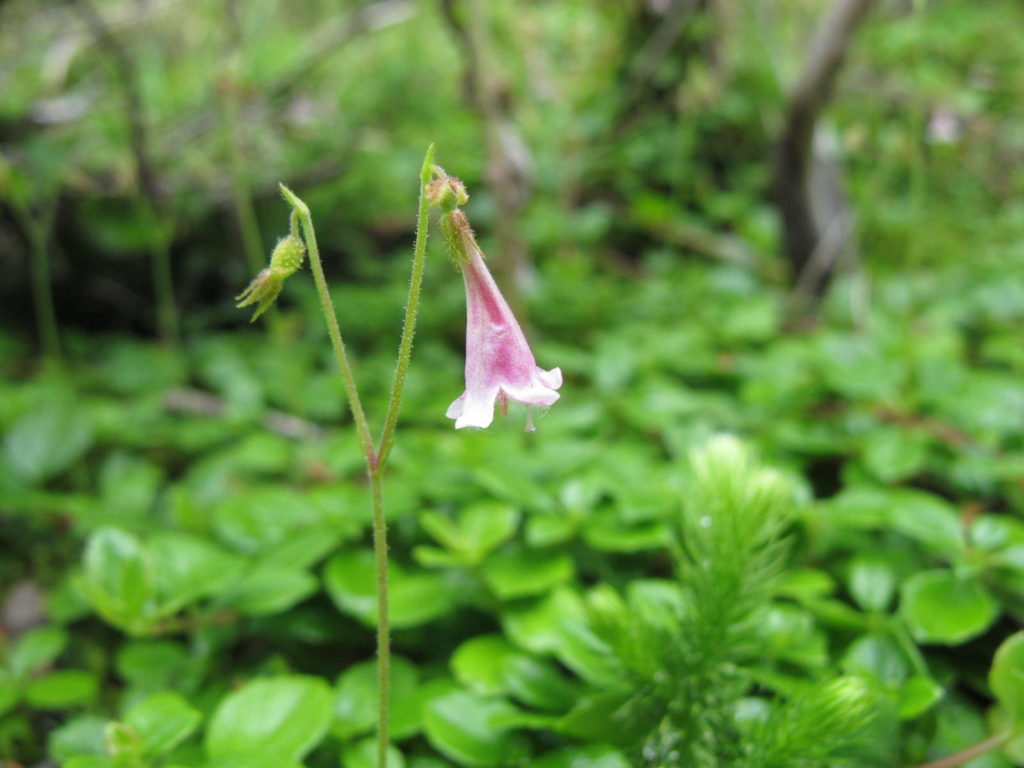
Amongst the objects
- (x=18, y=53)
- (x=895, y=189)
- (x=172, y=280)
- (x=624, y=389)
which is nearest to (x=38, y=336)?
(x=172, y=280)

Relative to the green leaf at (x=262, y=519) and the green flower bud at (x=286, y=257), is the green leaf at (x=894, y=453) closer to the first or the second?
the green leaf at (x=262, y=519)

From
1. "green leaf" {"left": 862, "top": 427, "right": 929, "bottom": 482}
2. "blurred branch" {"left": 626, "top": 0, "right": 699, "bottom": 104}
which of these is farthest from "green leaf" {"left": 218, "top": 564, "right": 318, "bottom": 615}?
"blurred branch" {"left": 626, "top": 0, "right": 699, "bottom": 104}

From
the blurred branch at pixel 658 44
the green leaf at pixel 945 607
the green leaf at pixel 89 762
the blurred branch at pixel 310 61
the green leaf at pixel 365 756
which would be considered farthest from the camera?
the blurred branch at pixel 658 44

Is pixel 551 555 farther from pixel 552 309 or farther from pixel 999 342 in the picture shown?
pixel 999 342

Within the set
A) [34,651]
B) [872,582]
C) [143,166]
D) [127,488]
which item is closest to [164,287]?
[143,166]

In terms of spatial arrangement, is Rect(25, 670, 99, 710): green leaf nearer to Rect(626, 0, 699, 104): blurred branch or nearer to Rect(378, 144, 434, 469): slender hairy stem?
Rect(378, 144, 434, 469): slender hairy stem

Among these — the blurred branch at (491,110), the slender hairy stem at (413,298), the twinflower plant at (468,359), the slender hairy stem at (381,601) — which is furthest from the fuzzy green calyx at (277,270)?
the blurred branch at (491,110)
